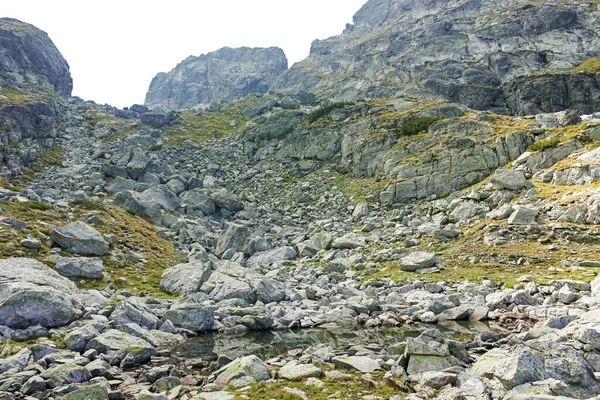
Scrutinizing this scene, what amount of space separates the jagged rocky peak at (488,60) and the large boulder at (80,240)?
102420mm

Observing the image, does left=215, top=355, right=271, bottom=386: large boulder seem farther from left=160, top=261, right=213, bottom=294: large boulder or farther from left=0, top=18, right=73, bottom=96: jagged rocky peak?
left=0, top=18, right=73, bottom=96: jagged rocky peak

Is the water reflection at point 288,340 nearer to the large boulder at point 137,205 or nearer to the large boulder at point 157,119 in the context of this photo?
the large boulder at point 137,205

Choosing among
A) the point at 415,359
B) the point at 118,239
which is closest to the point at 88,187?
the point at 118,239

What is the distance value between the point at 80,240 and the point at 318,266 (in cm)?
2156

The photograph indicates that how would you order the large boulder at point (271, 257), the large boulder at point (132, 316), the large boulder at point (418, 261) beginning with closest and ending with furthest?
the large boulder at point (132, 316) < the large boulder at point (418, 261) < the large boulder at point (271, 257)

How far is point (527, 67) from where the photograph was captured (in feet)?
388

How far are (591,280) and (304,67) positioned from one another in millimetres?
195939

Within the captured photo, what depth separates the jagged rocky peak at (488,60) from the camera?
94188 mm

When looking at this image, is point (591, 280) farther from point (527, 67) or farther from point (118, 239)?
point (527, 67)

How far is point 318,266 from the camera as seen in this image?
1426 inches

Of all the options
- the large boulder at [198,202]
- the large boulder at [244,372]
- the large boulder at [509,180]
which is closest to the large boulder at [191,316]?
the large boulder at [244,372]

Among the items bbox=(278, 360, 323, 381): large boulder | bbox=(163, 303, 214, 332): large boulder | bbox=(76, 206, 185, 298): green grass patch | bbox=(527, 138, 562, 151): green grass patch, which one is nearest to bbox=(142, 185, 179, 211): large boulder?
bbox=(76, 206, 185, 298): green grass patch

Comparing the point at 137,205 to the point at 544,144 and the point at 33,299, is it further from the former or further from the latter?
the point at 544,144

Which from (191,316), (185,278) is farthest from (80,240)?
(191,316)
